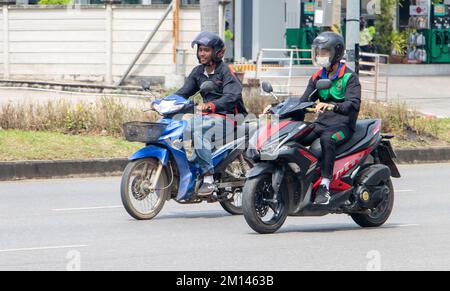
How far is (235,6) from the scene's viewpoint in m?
35.9

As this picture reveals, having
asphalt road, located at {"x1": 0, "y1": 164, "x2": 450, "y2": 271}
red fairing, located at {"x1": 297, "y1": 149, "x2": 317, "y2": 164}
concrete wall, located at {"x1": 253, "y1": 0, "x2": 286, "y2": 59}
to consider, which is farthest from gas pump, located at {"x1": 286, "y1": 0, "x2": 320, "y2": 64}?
red fairing, located at {"x1": 297, "y1": 149, "x2": 317, "y2": 164}

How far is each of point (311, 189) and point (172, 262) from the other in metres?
2.12

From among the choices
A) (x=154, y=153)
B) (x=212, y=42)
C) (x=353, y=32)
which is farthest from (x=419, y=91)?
(x=154, y=153)

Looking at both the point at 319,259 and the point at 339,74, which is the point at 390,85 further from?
the point at 319,259

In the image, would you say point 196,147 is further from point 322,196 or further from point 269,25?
point 269,25

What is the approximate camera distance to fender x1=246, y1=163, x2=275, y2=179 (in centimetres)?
1020

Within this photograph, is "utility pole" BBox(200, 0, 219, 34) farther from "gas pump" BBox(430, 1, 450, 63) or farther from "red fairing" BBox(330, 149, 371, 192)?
"gas pump" BBox(430, 1, 450, 63)

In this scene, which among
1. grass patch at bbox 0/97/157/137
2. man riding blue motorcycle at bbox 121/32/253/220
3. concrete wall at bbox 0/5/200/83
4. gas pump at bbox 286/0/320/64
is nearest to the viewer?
man riding blue motorcycle at bbox 121/32/253/220

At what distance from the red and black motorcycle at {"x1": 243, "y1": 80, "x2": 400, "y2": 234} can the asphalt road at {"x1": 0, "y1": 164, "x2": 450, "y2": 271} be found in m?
0.23

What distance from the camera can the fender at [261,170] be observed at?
10.2m

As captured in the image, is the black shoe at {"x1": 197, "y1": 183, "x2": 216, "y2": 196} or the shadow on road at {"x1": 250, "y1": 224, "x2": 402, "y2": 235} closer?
the shadow on road at {"x1": 250, "y1": 224, "x2": 402, "y2": 235}

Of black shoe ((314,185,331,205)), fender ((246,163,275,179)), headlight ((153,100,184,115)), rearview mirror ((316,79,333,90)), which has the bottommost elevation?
black shoe ((314,185,331,205))

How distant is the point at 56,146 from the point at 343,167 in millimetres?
6917

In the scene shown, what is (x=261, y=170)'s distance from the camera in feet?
33.5
